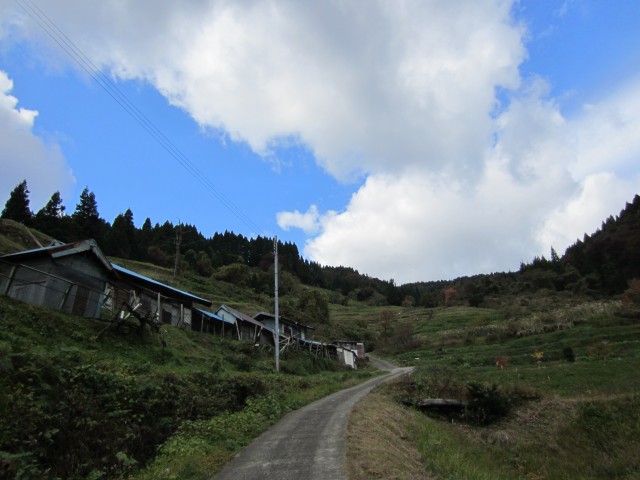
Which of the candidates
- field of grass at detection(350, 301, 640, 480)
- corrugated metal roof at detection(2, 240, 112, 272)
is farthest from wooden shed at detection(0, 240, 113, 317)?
field of grass at detection(350, 301, 640, 480)

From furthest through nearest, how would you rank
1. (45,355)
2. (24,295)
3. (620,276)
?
(620,276) → (24,295) → (45,355)

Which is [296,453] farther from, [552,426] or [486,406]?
[552,426]

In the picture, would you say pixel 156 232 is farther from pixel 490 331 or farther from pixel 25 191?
pixel 490 331

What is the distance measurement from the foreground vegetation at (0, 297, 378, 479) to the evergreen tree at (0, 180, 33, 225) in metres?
59.4

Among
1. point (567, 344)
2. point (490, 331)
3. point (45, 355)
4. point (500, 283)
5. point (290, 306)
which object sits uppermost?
point (500, 283)

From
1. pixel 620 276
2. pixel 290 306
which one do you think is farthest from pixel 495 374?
pixel 620 276

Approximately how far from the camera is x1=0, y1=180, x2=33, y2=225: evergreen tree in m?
65.5

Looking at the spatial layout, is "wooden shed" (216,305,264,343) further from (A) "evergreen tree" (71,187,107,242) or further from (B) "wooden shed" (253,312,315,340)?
(A) "evergreen tree" (71,187,107,242)

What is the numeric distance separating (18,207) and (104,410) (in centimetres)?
7211

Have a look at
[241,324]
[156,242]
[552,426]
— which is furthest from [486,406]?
[156,242]

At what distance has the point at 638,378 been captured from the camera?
26.1m

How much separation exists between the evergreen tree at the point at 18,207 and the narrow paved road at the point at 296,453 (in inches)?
2751

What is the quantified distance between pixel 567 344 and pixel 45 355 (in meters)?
53.7

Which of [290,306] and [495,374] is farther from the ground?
[290,306]
